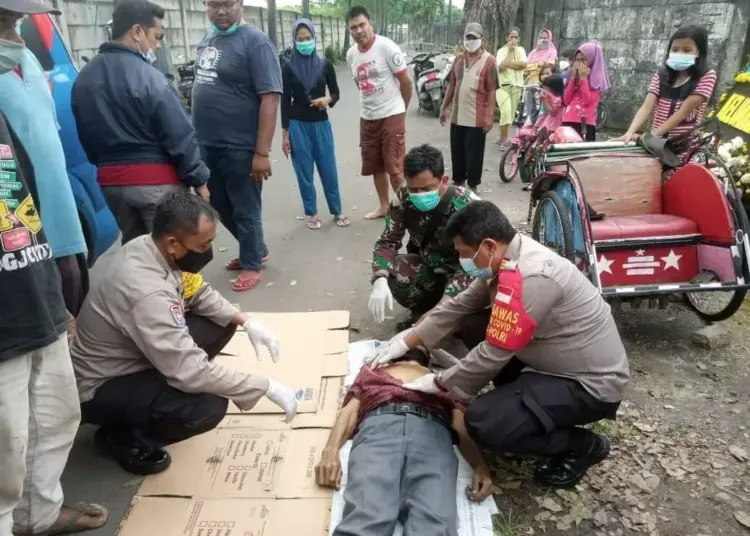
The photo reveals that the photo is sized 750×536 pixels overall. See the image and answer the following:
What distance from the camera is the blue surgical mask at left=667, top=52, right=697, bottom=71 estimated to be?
404 centimetres

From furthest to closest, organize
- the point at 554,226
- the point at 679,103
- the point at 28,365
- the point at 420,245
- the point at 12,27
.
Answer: the point at 679,103
the point at 554,226
the point at 420,245
the point at 12,27
the point at 28,365

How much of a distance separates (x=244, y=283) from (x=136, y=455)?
1.86 meters

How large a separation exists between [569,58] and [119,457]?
864cm

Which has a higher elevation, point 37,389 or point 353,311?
point 37,389

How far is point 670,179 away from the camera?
367cm

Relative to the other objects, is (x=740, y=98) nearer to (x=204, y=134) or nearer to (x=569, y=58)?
(x=569, y=58)

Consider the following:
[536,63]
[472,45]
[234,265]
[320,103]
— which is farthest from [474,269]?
[536,63]

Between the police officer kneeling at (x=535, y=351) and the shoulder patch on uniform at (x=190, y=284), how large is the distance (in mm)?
1148

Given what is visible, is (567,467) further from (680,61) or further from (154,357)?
(680,61)

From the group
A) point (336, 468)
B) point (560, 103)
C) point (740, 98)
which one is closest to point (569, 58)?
point (560, 103)

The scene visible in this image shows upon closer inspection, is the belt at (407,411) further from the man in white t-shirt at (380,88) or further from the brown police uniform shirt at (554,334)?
the man in white t-shirt at (380,88)

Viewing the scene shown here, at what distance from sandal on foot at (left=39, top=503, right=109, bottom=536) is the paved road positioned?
40 millimetres

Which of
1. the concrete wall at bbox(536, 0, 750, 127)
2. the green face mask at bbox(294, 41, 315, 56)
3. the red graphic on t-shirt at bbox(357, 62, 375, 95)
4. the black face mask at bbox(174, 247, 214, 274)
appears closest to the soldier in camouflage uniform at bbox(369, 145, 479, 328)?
the black face mask at bbox(174, 247, 214, 274)

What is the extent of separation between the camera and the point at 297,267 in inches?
183
